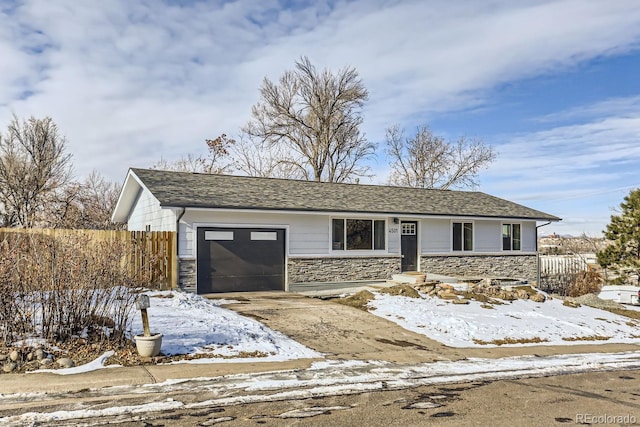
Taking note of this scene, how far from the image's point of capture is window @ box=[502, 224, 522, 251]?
21.8m

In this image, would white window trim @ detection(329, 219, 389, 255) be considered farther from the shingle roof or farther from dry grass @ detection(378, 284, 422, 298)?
dry grass @ detection(378, 284, 422, 298)

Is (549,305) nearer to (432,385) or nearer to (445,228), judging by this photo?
(445,228)

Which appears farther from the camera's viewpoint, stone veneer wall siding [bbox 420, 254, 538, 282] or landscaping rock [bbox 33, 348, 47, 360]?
stone veneer wall siding [bbox 420, 254, 538, 282]

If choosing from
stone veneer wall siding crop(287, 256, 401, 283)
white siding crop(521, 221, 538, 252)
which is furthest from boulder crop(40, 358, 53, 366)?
white siding crop(521, 221, 538, 252)

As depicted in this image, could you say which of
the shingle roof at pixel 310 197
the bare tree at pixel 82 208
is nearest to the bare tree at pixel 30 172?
the bare tree at pixel 82 208

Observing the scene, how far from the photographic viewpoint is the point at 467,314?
12445 mm

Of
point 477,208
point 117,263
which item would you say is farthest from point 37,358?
point 477,208

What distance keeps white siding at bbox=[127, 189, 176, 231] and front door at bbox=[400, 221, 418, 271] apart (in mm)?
8531

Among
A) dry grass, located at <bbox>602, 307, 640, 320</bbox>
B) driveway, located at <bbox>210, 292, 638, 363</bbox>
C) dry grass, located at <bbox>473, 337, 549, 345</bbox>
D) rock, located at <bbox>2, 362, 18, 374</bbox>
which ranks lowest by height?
dry grass, located at <bbox>602, 307, 640, 320</bbox>

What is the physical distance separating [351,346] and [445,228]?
11.9 meters

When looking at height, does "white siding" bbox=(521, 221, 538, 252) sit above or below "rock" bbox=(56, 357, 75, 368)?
above

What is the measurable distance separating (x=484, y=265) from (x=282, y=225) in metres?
9.18

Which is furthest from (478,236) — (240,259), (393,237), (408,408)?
(408,408)

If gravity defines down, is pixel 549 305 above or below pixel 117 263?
below
